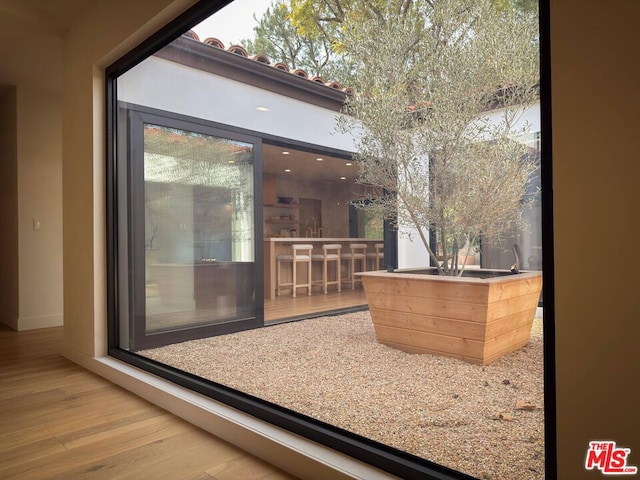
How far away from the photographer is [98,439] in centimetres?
198

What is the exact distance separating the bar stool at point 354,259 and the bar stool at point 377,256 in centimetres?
3

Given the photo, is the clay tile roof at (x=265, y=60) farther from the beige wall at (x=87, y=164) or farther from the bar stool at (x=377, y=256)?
the bar stool at (x=377, y=256)

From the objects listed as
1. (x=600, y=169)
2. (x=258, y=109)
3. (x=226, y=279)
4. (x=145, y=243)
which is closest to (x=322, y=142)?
(x=258, y=109)

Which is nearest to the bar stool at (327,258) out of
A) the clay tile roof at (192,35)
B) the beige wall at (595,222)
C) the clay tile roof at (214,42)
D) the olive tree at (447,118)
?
the olive tree at (447,118)

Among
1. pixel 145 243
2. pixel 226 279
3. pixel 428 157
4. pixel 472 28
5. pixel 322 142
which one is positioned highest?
pixel 472 28

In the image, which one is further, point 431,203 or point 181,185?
point 181,185

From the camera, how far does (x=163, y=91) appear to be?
3145mm

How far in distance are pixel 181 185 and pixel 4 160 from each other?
3.08m

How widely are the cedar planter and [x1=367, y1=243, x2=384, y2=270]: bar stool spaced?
3 centimetres

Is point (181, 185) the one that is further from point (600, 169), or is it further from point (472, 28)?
point (600, 169)

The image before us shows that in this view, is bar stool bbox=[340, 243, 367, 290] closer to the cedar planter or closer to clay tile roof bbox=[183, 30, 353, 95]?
the cedar planter

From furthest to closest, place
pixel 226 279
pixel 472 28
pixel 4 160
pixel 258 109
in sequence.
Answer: pixel 4 160, pixel 226 279, pixel 258 109, pixel 472 28

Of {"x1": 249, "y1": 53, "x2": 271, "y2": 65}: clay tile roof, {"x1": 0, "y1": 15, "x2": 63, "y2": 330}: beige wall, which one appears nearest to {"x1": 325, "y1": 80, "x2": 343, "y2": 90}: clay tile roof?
{"x1": 249, "y1": 53, "x2": 271, "y2": 65}: clay tile roof

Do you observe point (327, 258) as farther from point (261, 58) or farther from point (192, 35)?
point (192, 35)
